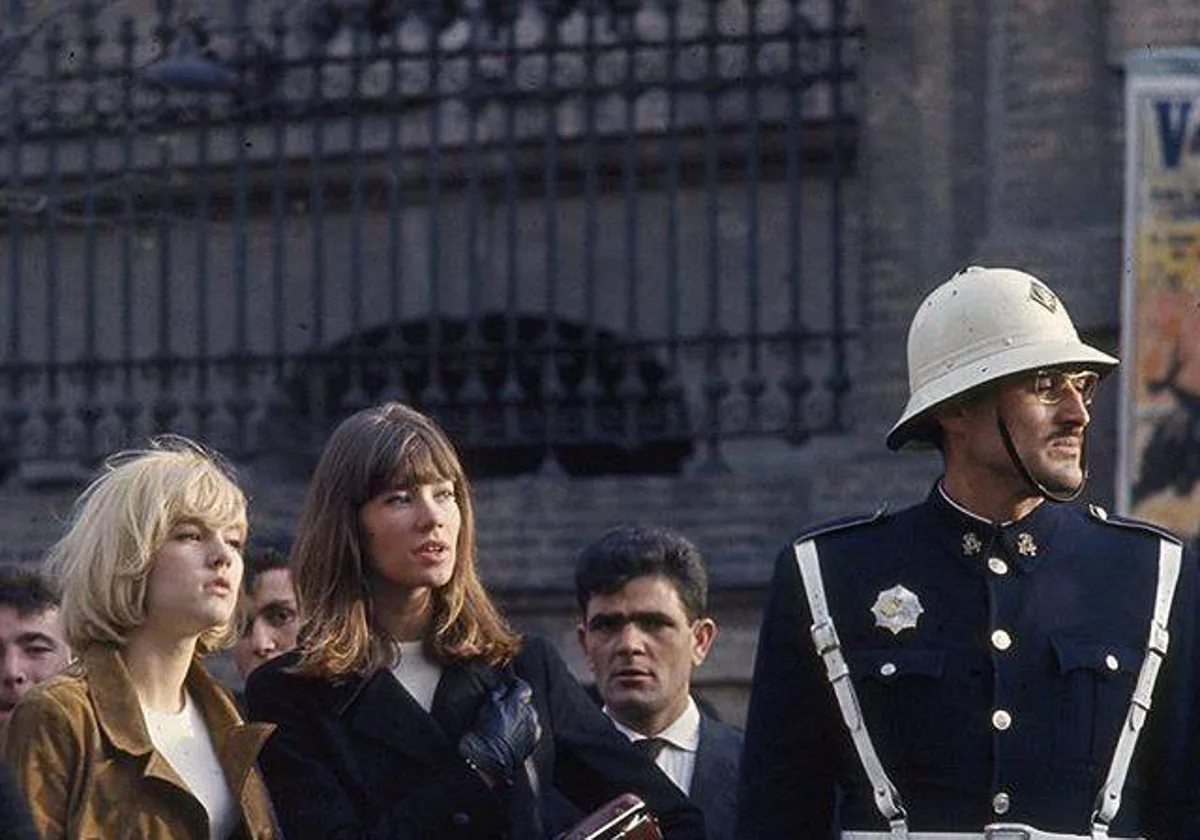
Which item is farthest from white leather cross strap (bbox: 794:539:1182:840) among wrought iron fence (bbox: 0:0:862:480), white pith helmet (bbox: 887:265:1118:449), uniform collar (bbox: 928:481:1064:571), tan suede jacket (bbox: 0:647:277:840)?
wrought iron fence (bbox: 0:0:862:480)

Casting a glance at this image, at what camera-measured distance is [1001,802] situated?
654 cm

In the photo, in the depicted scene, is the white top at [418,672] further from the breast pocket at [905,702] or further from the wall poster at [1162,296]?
the wall poster at [1162,296]

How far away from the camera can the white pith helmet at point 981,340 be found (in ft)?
21.9

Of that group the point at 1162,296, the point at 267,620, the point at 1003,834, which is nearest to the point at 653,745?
the point at 267,620

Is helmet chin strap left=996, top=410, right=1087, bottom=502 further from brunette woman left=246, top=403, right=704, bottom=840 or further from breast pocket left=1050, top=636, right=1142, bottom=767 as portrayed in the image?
brunette woman left=246, top=403, right=704, bottom=840

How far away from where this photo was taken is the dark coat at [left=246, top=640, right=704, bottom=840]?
7184 millimetres

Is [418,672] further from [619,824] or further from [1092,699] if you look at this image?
[1092,699]

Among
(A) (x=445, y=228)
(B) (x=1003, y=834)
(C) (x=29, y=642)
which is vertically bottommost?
(B) (x=1003, y=834)

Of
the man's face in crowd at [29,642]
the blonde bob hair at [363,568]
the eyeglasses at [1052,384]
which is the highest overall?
the eyeglasses at [1052,384]

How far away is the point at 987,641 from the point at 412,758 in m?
1.21

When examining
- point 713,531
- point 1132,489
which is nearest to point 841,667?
point 1132,489

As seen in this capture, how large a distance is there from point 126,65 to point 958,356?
8931 mm

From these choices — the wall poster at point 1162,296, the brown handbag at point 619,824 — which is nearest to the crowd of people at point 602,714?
the brown handbag at point 619,824

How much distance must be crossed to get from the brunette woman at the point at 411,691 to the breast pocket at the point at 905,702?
2.80 ft
